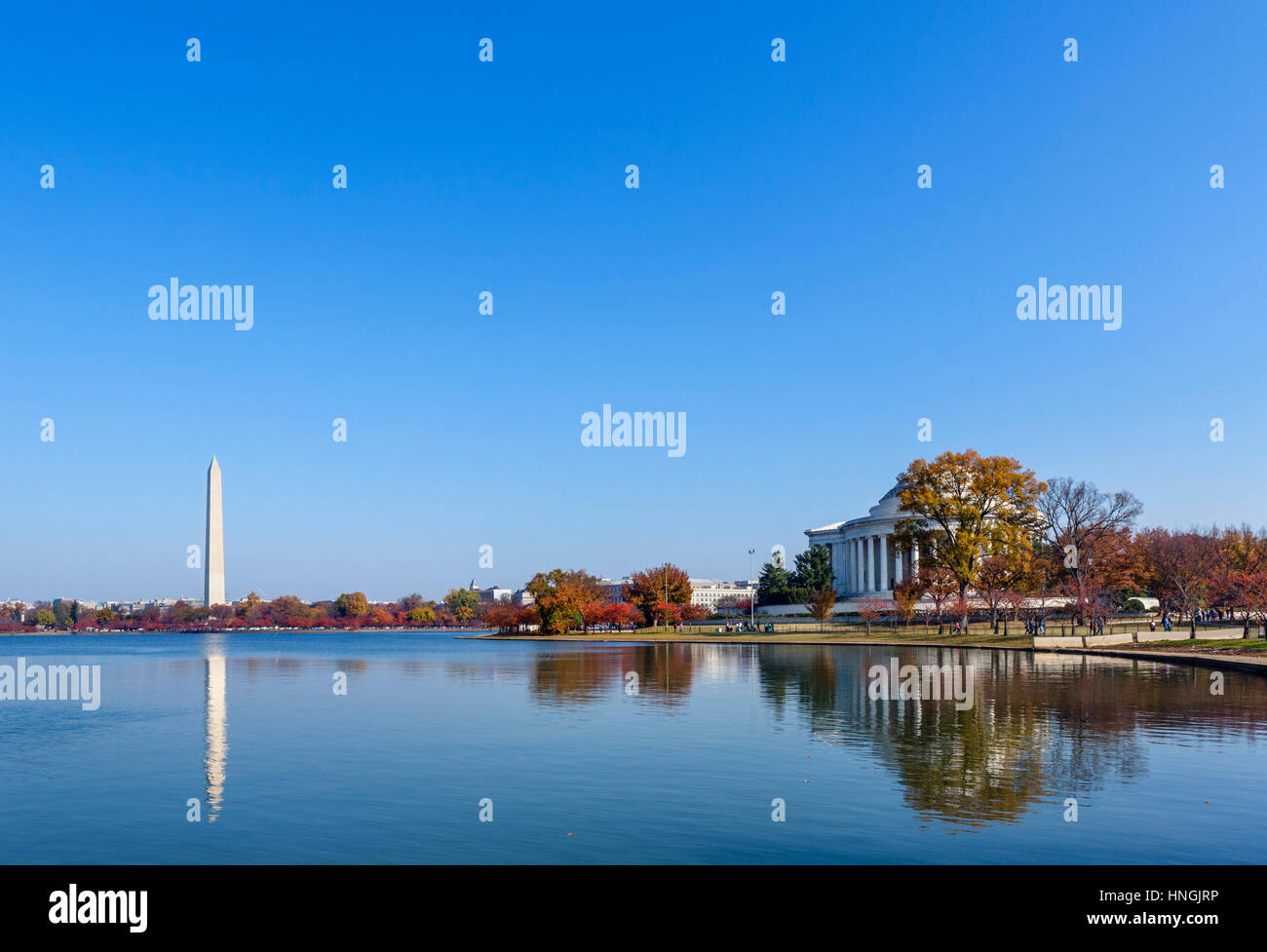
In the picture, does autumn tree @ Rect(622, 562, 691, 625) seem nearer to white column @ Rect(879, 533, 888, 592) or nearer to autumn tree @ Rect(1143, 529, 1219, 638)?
white column @ Rect(879, 533, 888, 592)

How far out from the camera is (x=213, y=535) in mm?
143125

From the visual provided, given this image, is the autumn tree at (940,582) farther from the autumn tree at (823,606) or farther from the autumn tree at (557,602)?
the autumn tree at (557,602)

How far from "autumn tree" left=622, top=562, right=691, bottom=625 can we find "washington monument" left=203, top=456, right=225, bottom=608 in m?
64.7

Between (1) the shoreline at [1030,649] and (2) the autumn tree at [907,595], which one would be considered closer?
(1) the shoreline at [1030,649]

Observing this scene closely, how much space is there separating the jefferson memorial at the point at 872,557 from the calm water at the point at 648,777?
85.8 metres

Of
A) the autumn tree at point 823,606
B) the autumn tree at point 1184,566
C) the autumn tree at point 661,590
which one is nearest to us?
the autumn tree at point 1184,566

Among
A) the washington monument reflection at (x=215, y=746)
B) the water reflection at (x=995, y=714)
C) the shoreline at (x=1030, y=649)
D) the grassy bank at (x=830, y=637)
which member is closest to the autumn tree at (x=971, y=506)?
the grassy bank at (x=830, y=637)

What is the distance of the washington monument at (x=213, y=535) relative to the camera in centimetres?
14112

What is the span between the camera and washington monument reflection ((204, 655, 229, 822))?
1789cm

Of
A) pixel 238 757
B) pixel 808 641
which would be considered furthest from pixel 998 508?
pixel 238 757

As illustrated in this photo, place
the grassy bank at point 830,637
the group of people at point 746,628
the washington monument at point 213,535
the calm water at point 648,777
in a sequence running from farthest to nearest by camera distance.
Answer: the washington monument at point 213,535 → the group of people at point 746,628 → the grassy bank at point 830,637 → the calm water at point 648,777
